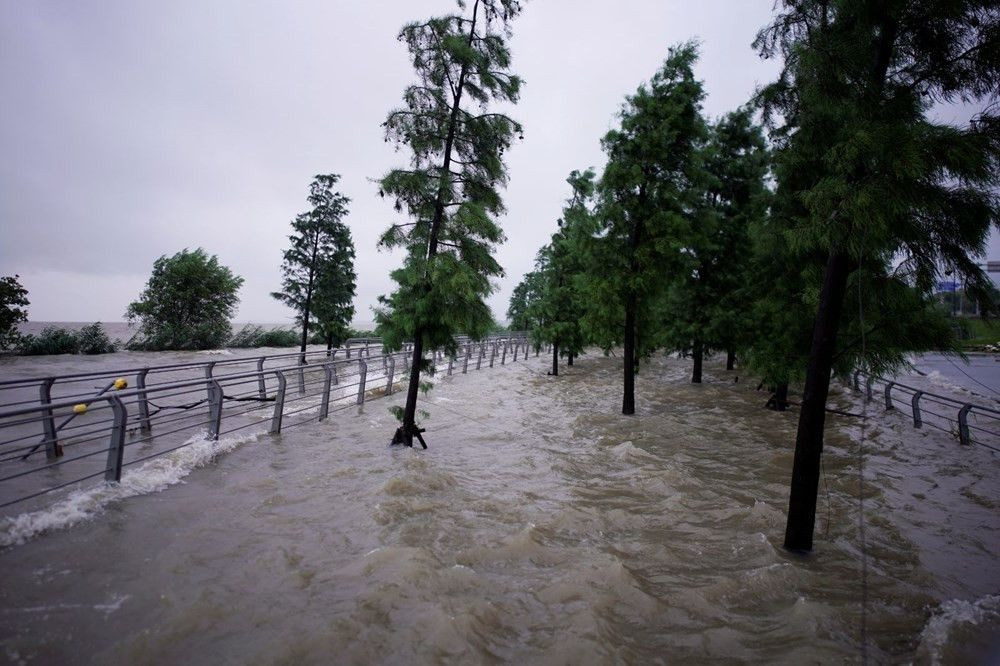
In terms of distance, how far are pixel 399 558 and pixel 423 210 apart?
21.6 feet

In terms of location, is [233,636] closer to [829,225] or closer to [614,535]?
[614,535]

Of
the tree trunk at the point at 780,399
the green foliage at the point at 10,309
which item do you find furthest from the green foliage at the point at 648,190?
the green foliage at the point at 10,309

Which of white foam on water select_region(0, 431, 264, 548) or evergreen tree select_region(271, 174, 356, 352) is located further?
evergreen tree select_region(271, 174, 356, 352)

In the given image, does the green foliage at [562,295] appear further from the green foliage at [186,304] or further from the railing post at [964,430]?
the green foliage at [186,304]

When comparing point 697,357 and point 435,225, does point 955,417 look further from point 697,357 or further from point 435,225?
point 435,225

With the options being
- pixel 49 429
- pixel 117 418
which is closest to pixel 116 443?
pixel 117 418

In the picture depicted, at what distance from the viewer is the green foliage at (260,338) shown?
3428 centimetres

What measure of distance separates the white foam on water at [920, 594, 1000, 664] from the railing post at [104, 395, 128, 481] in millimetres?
8624

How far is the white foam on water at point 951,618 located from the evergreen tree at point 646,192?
905cm

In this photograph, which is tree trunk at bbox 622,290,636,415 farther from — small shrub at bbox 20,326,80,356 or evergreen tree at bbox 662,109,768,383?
small shrub at bbox 20,326,80,356

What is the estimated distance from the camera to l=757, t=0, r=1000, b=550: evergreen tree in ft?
12.9

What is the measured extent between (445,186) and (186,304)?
32.9 metres

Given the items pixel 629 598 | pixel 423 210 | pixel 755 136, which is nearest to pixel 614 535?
pixel 629 598

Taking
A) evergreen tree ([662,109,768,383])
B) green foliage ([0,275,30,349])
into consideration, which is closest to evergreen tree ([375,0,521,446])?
evergreen tree ([662,109,768,383])
